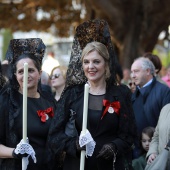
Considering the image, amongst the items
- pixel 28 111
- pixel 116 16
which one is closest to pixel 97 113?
pixel 28 111

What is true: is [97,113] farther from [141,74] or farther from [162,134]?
[141,74]

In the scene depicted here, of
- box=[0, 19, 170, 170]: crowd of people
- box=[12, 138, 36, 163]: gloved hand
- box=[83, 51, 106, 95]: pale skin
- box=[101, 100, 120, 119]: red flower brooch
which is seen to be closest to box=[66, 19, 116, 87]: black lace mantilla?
box=[0, 19, 170, 170]: crowd of people

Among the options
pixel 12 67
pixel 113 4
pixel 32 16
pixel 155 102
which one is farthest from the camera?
pixel 32 16

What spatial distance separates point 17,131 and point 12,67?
0.60 m

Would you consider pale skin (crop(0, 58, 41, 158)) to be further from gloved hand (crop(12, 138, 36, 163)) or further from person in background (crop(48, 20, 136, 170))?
gloved hand (crop(12, 138, 36, 163))

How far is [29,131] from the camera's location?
442 cm

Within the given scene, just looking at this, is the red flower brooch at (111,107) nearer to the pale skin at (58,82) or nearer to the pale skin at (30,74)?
the pale skin at (30,74)

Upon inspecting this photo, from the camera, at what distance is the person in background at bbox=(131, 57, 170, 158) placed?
19.8 ft

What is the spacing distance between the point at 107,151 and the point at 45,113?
73 cm

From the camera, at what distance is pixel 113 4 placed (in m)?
13.8

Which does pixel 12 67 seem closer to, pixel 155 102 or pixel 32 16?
pixel 155 102

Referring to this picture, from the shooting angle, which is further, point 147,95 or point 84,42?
point 147,95

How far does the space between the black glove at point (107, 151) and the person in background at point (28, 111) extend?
0.49 m

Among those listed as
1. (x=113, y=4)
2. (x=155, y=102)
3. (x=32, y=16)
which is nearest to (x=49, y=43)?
(x=32, y=16)
